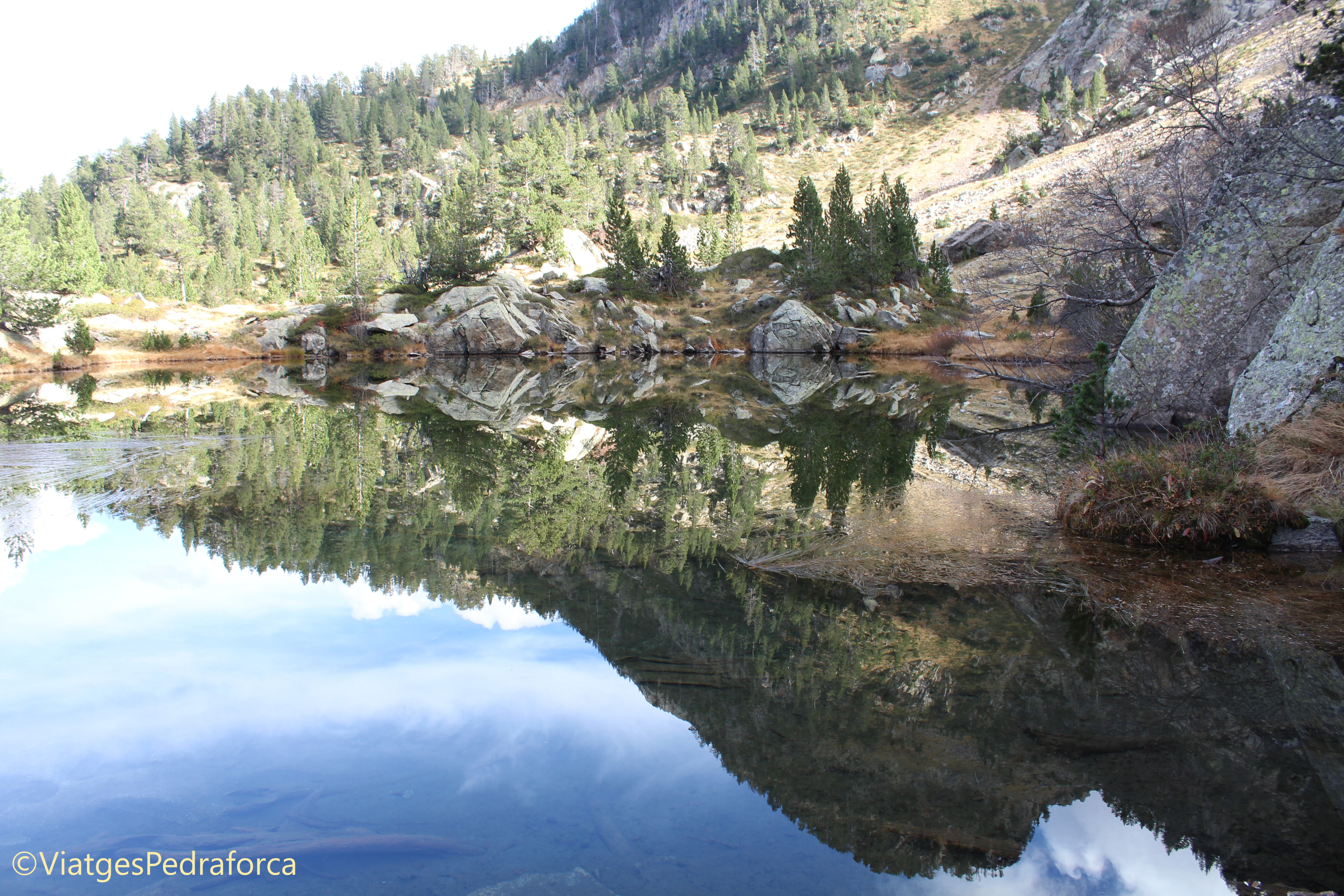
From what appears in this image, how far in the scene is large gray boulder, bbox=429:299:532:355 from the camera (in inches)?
2098

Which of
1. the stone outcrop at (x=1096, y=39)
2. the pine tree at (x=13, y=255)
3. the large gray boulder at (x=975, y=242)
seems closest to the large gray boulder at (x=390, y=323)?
the pine tree at (x=13, y=255)

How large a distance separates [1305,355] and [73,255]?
77.2 m

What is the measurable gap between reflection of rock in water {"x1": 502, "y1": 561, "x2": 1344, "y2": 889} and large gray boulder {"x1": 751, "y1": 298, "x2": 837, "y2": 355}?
155 ft

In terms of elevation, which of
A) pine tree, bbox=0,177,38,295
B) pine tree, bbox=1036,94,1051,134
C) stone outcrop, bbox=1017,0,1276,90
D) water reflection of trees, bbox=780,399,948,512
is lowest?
water reflection of trees, bbox=780,399,948,512

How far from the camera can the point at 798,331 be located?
52.7 m

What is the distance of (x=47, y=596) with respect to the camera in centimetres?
711

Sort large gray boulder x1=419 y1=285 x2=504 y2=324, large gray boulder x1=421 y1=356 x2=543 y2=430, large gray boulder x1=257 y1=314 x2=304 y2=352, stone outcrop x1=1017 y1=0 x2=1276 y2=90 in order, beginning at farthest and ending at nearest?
stone outcrop x1=1017 y1=0 x2=1276 y2=90, large gray boulder x1=419 y1=285 x2=504 y2=324, large gray boulder x1=257 y1=314 x2=304 y2=352, large gray boulder x1=421 y1=356 x2=543 y2=430

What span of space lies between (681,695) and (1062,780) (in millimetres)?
2383

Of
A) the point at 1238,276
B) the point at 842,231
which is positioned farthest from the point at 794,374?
the point at 1238,276

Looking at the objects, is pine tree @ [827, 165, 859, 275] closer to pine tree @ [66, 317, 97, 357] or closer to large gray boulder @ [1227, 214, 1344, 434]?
large gray boulder @ [1227, 214, 1344, 434]

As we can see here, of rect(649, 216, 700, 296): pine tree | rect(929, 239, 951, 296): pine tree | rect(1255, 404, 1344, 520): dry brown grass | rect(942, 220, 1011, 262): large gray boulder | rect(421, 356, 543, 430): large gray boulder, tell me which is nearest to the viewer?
rect(1255, 404, 1344, 520): dry brown grass

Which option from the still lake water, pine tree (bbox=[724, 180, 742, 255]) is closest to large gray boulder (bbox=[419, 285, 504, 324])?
pine tree (bbox=[724, 180, 742, 255])

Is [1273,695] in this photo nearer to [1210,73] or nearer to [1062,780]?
[1062,780]

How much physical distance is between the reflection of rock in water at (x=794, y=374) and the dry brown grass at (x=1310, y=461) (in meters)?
15.5
